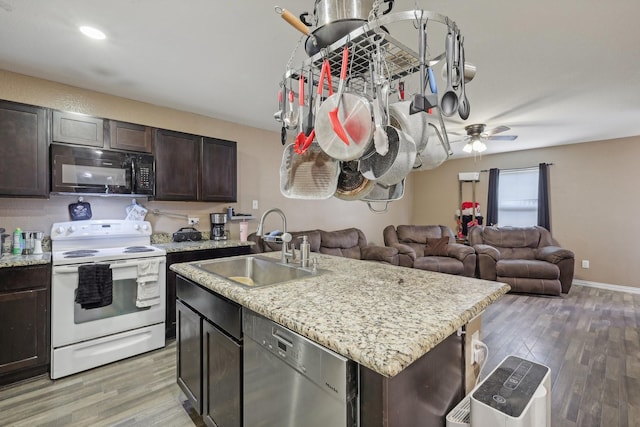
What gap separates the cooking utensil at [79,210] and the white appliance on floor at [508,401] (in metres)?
3.24

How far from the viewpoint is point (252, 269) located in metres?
2.09

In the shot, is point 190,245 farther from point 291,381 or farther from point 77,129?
point 291,381

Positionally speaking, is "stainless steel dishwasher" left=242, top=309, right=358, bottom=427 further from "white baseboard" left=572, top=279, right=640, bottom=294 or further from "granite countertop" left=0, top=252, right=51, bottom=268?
"white baseboard" left=572, top=279, right=640, bottom=294

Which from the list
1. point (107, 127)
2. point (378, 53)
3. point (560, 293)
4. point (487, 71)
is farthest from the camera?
point (560, 293)

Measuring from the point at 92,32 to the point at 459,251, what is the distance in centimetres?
502

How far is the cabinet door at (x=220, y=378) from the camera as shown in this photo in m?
1.32

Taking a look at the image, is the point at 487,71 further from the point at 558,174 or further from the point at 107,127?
the point at 558,174

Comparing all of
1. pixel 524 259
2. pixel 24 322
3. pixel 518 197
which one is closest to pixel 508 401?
pixel 24 322

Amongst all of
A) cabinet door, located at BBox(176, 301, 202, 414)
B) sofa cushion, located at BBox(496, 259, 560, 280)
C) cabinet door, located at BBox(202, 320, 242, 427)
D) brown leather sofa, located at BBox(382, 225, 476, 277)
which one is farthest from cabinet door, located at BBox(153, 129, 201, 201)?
sofa cushion, located at BBox(496, 259, 560, 280)

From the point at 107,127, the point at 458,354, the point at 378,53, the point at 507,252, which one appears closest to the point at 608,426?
the point at 458,354

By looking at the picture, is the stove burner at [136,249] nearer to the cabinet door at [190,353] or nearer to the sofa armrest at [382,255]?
the cabinet door at [190,353]

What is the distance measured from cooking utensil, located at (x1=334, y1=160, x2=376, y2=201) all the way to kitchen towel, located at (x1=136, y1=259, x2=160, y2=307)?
6.21 feet

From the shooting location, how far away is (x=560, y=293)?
4172mm

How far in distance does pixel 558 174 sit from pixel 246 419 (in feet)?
19.8
